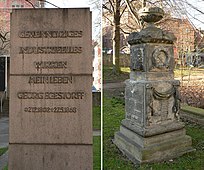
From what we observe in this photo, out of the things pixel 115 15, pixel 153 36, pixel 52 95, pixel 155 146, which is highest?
pixel 115 15

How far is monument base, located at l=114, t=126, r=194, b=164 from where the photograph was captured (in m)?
6.29

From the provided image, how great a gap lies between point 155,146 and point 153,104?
949 mm

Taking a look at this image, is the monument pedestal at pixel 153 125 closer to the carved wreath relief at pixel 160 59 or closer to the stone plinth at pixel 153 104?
the stone plinth at pixel 153 104

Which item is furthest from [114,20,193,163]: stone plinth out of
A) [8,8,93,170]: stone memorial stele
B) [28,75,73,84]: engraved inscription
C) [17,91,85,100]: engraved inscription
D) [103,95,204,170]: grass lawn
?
[28,75,73,84]: engraved inscription

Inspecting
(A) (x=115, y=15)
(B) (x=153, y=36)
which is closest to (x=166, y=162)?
(B) (x=153, y=36)

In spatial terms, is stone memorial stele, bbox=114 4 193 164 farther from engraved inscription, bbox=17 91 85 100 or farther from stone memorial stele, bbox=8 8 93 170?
engraved inscription, bbox=17 91 85 100

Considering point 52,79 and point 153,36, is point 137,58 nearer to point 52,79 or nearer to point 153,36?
point 153,36

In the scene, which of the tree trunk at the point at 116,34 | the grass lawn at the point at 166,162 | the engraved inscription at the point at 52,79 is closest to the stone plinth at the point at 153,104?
the grass lawn at the point at 166,162

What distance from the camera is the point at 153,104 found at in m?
6.55

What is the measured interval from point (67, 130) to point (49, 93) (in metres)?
0.67

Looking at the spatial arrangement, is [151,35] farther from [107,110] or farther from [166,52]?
[107,110]

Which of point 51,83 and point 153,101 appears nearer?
point 51,83

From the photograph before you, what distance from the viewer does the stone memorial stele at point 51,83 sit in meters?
4.58

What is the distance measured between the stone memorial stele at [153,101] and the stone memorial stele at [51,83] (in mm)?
2160
